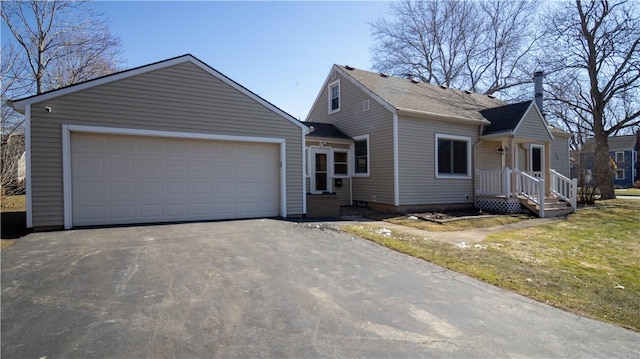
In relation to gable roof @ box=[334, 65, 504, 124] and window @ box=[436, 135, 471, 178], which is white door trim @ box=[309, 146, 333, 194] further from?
window @ box=[436, 135, 471, 178]

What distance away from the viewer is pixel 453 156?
14062 millimetres

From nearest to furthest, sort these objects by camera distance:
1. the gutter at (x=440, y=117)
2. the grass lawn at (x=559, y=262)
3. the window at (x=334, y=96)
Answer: the grass lawn at (x=559, y=262) < the gutter at (x=440, y=117) < the window at (x=334, y=96)

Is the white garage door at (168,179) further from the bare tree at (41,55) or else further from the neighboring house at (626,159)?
the neighboring house at (626,159)

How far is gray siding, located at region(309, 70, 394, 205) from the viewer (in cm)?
1291

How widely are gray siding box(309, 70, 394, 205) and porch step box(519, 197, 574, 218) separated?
5.40 meters

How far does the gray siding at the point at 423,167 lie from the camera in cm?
1270

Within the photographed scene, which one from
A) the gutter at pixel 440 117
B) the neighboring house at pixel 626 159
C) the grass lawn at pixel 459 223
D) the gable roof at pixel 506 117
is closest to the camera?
the grass lawn at pixel 459 223

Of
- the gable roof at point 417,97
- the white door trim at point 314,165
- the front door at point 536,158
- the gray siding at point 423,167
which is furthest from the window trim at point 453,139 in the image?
the front door at point 536,158

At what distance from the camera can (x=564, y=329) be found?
366 cm

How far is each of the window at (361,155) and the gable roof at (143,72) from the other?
4.24m

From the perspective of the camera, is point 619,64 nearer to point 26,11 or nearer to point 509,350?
point 509,350

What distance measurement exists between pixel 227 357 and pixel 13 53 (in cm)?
2113

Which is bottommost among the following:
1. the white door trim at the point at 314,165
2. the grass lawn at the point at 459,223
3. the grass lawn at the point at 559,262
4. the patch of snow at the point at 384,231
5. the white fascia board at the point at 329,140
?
the grass lawn at the point at 559,262

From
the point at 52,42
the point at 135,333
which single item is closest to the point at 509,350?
the point at 135,333
